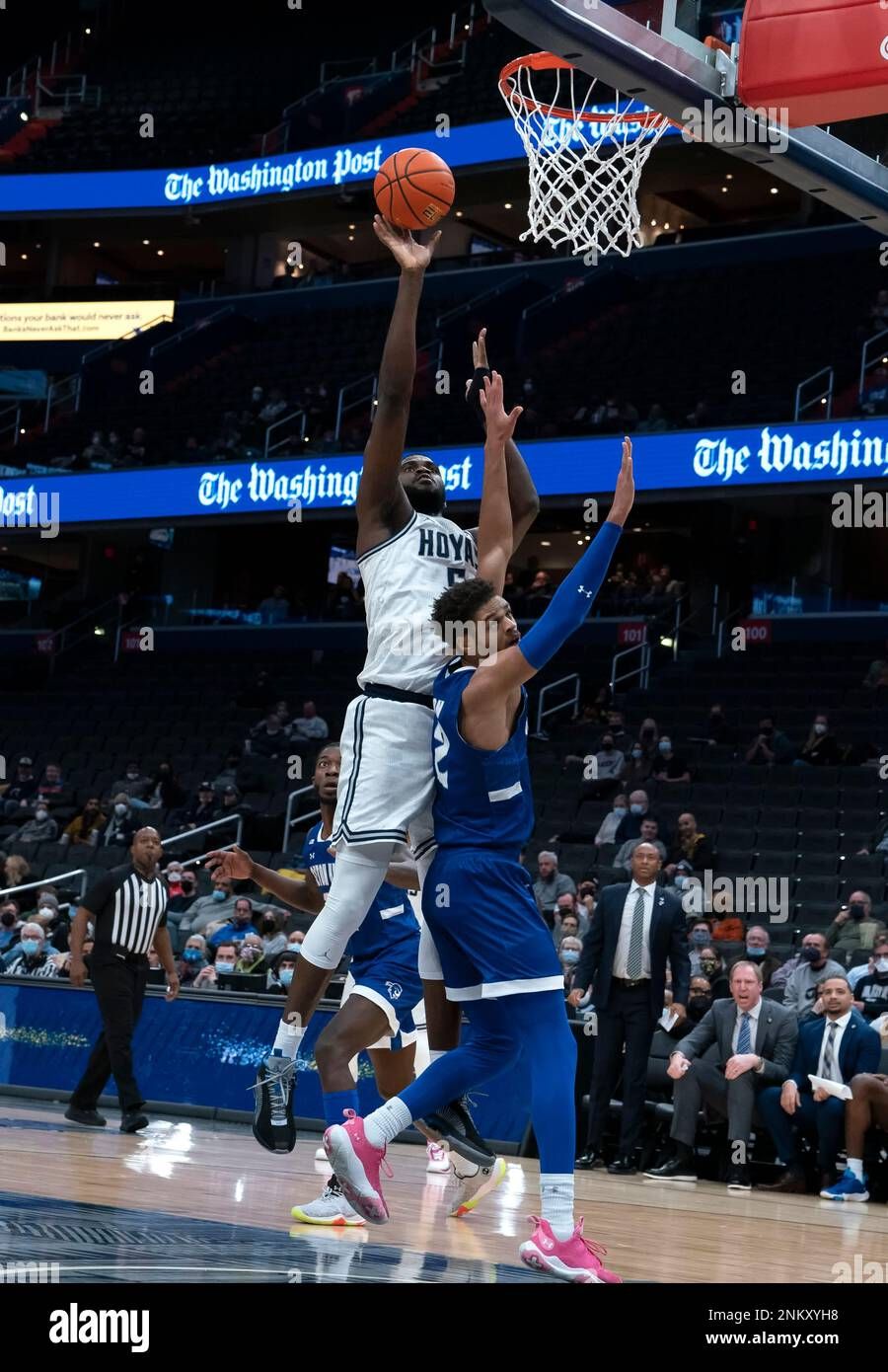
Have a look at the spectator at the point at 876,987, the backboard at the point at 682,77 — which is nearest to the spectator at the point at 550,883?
the spectator at the point at 876,987

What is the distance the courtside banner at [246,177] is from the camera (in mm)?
27422

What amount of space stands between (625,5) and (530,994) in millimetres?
3838

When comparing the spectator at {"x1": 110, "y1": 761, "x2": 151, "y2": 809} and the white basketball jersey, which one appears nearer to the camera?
the white basketball jersey

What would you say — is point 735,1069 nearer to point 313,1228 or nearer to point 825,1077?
point 825,1077

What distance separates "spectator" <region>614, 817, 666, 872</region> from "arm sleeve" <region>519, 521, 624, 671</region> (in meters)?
10.5

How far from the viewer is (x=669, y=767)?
18766 millimetres

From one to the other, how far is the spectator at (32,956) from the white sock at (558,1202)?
34.4 feet

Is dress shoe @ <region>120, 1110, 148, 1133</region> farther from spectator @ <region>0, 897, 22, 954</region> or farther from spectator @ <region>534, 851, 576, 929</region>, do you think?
spectator @ <region>0, 897, 22, 954</region>

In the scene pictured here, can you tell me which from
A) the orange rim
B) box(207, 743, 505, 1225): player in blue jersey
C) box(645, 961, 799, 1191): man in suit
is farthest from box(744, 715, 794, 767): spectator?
box(207, 743, 505, 1225): player in blue jersey

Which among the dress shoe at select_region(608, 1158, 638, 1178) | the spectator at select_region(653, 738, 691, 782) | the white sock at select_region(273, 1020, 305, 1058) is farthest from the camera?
the spectator at select_region(653, 738, 691, 782)

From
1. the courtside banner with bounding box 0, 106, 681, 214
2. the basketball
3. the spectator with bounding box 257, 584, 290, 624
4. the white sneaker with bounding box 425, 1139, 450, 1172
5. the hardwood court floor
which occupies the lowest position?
the white sneaker with bounding box 425, 1139, 450, 1172

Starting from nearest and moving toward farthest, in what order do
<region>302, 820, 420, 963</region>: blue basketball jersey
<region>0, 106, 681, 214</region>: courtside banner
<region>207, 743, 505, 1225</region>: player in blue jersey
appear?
<region>207, 743, 505, 1225</region>: player in blue jersey → <region>302, 820, 420, 963</region>: blue basketball jersey → <region>0, 106, 681, 214</region>: courtside banner

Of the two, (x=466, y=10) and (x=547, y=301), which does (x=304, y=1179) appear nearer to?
(x=547, y=301)

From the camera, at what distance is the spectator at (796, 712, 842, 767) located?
1831 cm
